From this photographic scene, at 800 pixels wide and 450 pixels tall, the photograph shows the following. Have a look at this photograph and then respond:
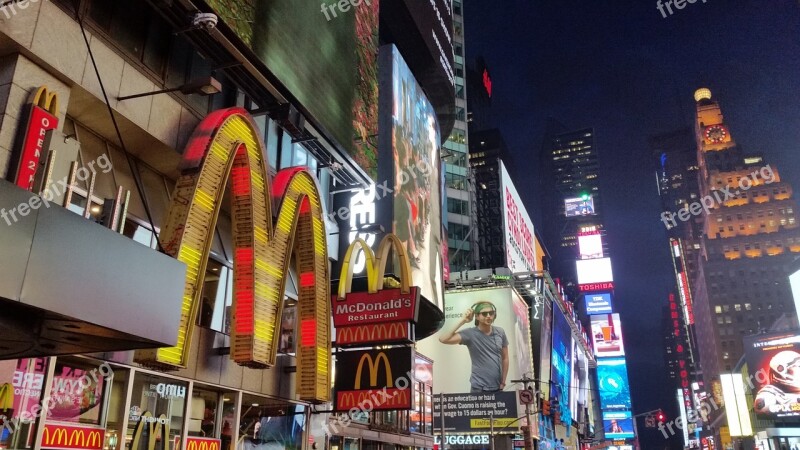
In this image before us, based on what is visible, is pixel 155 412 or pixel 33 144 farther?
pixel 155 412

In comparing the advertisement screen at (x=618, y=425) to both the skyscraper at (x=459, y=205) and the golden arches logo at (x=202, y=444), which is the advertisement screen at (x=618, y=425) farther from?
the golden arches logo at (x=202, y=444)

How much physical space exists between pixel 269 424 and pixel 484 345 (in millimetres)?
35530

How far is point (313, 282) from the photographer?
1698 centimetres

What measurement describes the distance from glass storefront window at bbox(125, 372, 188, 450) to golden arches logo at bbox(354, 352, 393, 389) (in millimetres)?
5580

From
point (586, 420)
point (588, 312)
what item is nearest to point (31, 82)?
point (586, 420)

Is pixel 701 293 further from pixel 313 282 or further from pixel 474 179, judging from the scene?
pixel 313 282

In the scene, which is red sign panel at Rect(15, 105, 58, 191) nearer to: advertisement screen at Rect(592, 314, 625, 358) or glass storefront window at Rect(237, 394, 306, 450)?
glass storefront window at Rect(237, 394, 306, 450)

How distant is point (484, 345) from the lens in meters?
50.3

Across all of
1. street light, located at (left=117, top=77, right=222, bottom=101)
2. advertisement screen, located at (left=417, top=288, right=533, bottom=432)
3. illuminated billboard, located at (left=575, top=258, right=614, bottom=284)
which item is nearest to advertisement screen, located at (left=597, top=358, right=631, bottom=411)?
illuminated billboard, located at (left=575, top=258, right=614, bottom=284)

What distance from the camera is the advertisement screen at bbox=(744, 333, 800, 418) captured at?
198 feet

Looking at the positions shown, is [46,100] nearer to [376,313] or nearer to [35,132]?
[35,132]

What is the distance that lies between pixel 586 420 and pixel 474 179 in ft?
136

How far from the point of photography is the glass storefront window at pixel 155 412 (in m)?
11.7

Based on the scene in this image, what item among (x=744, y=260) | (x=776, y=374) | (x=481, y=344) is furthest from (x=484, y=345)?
(x=744, y=260)
